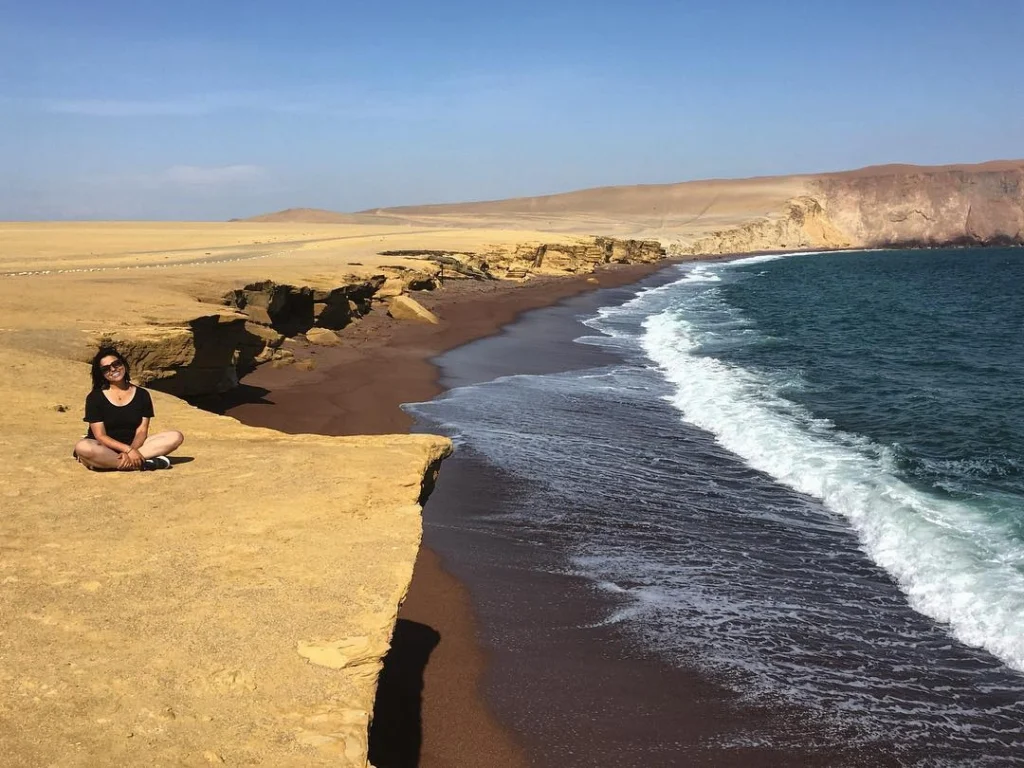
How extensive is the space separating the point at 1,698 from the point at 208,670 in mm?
808

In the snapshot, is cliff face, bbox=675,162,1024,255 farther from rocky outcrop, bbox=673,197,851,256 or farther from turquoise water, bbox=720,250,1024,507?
turquoise water, bbox=720,250,1024,507

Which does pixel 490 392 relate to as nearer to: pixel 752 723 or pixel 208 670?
pixel 752 723

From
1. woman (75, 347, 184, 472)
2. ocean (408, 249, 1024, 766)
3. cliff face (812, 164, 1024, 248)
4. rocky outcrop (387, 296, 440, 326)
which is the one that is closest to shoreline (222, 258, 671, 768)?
ocean (408, 249, 1024, 766)

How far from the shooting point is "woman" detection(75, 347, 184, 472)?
20.6 ft

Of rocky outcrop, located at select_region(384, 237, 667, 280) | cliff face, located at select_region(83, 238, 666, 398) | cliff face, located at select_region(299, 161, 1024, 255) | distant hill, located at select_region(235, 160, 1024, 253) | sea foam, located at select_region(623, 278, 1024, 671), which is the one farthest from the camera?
cliff face, located at select_region(299, 161, 1024, 255)

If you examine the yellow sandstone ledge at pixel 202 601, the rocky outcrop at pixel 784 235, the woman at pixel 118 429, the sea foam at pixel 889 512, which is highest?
the rocky outcrop at pixel 784 235

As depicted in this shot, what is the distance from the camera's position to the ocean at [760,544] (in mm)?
5719

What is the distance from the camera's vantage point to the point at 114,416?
653cm

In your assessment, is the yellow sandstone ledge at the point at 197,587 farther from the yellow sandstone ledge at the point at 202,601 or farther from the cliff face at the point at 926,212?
the cliff face at the point at 926,212

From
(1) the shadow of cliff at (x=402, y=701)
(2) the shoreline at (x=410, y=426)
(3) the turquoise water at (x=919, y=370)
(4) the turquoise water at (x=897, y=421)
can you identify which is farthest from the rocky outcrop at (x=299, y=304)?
(1) the shadow of cliff at (x=402, y=701)

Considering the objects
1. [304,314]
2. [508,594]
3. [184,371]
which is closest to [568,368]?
[304,314]

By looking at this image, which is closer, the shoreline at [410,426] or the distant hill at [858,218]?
the shoreline at [410,426]

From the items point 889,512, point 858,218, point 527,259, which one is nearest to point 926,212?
point 858,218

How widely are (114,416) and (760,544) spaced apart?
246 inches
